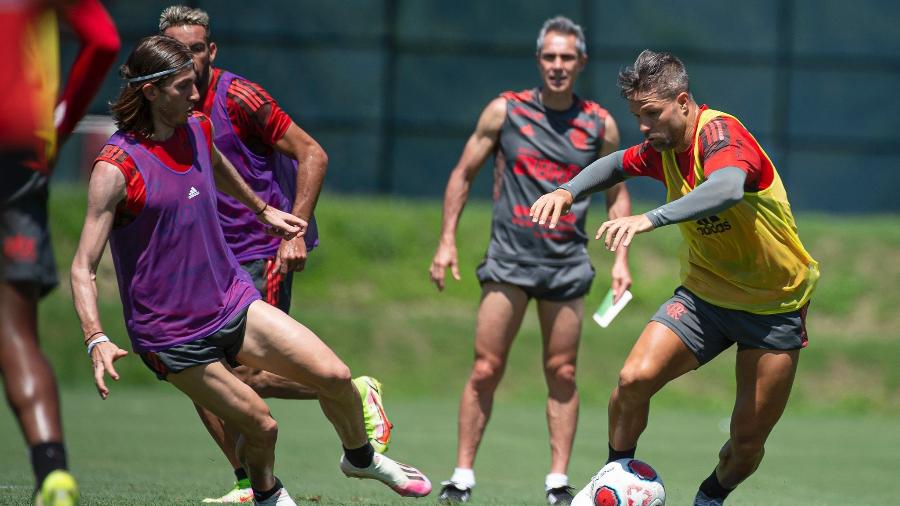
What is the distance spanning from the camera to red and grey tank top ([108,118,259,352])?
5.07m

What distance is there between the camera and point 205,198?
5207 millimetres

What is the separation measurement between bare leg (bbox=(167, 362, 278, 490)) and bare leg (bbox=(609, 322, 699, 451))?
149 centimetres

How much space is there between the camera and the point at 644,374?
18.1 ft

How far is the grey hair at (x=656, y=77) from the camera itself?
5.35 meters

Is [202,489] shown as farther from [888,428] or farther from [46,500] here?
[888,428]

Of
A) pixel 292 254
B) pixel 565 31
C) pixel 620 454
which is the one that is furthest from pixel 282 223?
pixel 565 31

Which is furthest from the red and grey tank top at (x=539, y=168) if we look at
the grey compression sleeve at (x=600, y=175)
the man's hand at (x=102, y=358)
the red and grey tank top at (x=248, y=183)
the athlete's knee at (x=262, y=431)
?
the man's hand at (x=102, y=358)

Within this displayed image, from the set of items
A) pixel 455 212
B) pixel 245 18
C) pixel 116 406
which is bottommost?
pixel 116 406

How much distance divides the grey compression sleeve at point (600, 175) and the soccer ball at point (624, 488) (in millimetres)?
1210

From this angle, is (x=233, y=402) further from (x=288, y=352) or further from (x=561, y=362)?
(x=561, y=362)

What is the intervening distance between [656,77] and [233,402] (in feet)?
7.08

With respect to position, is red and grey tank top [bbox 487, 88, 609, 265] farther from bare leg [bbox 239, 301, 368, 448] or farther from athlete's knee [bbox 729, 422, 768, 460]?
bare leg [bbox 239, 301, 368, 448]

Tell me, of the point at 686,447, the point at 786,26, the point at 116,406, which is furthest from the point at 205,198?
the point at 786,26

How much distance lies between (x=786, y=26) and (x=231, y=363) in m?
14.2
